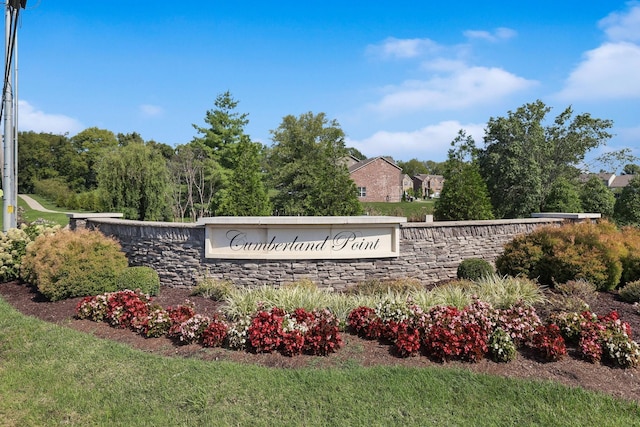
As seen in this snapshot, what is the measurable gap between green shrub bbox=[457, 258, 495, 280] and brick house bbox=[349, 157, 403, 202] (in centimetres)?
3773

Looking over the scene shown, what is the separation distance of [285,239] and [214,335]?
11.4 ft

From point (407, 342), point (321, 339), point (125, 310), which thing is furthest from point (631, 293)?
point (125, 310)

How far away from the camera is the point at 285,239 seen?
28.2 feet

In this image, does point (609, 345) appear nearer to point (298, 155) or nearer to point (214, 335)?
point (214, 335)

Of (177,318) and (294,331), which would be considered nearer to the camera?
(294,331)

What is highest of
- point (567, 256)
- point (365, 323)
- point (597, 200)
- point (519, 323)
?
point (597, 200)

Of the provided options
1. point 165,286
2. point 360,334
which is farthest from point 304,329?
point 165,286

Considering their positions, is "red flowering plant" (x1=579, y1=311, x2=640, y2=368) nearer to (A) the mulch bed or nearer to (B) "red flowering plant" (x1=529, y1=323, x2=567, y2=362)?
(A) the mulch bed

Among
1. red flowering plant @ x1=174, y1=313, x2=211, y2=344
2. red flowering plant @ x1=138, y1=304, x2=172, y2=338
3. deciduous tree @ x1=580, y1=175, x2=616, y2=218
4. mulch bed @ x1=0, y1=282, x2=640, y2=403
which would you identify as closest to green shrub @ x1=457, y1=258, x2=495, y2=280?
mulch bed @ x1=0, y1=282, x2=640, y2=403

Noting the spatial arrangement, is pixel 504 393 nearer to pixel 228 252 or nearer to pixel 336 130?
pixel 228 252

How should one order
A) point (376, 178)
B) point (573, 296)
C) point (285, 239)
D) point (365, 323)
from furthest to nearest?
→ 1. point (376, 178)
2. point (285, 239)
3. point (573, 296)
4. point (365, 323)

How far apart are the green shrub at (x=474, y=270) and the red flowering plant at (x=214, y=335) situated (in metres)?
5.45

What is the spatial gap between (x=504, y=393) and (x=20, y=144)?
70714 millimetres

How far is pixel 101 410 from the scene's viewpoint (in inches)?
153
